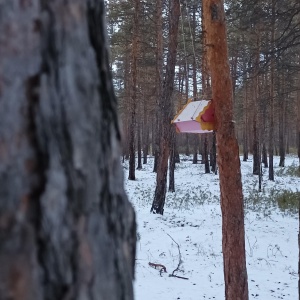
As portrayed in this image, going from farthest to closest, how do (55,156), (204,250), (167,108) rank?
(167,108), (204,250), (55,156)

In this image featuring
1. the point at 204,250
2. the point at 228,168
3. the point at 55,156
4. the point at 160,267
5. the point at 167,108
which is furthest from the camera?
the point at 167,108

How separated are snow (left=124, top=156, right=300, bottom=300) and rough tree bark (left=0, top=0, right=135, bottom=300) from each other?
15.6ft

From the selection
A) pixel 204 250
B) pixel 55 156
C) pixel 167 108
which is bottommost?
pixel 204 250

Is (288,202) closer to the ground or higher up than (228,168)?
closer to the ground

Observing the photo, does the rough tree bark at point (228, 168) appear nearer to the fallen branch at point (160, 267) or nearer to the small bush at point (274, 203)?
the fallen branch at point (160, 267)

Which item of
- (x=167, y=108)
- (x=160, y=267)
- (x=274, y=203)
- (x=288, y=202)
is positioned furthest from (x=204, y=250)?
(x=274, y=203)

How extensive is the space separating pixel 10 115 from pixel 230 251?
383 centimetres

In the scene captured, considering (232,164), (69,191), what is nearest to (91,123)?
(69,191)

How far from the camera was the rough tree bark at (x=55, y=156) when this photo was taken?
1.51 feet

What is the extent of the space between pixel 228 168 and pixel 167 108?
238 inches

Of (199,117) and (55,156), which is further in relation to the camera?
(199,117)

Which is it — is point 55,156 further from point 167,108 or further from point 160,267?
point 167,108

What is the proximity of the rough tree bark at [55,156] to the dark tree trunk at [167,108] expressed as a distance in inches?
355

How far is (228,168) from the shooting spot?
13.2 ft
